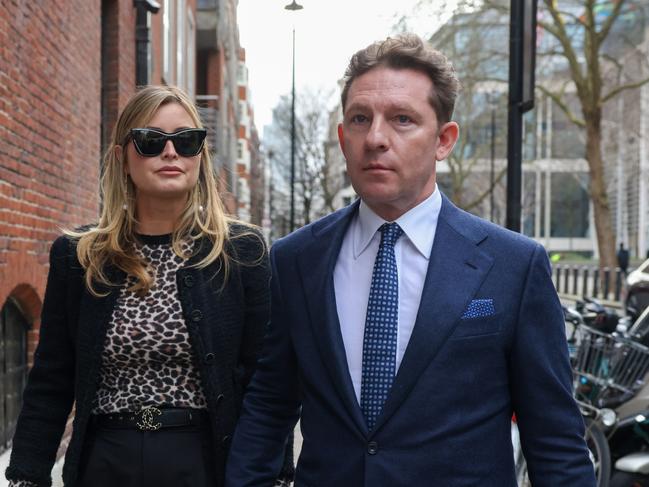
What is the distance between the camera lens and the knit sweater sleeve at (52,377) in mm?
2979

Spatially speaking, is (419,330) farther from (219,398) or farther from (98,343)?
(98,343)

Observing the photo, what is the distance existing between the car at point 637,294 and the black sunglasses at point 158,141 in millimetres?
4621

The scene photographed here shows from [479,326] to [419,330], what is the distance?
0.15 m

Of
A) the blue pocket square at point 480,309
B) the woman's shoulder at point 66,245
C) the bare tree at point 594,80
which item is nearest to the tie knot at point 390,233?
the blue pocket square at point 480,309

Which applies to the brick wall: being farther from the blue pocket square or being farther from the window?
the window

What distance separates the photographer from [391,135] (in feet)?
7.33

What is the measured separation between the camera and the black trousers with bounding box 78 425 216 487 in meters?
2.78

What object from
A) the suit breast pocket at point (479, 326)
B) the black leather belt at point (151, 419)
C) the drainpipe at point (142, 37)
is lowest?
the black leather belt at point (151, 419)

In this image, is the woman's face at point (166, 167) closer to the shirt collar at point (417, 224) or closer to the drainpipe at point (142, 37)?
the shirt collar at point (417, 224)

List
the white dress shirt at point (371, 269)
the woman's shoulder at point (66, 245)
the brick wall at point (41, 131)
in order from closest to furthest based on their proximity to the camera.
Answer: the white dress shirt at point (371, 269)
the woman's shoulder at point (66, 245)
the brick wall at point (41, 131)

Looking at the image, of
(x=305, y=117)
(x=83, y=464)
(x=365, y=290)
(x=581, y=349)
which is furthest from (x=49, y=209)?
(x=305, y=117)

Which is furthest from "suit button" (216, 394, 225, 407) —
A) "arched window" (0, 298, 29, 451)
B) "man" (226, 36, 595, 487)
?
"arched window" (0, 298, 29, 451)

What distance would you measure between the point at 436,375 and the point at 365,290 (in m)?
0.30

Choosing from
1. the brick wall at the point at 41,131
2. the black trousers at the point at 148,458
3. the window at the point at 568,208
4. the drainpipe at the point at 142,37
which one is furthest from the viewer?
the window at the point at 568,208
